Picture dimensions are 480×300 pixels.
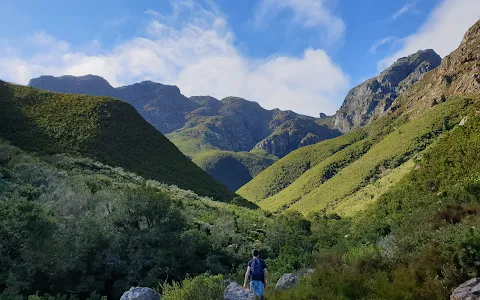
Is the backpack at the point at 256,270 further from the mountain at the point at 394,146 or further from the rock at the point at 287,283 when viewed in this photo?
the mountain at the point at 394,146

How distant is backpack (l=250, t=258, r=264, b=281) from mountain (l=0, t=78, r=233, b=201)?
41546 millimetres

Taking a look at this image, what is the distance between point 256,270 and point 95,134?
48.5 metres

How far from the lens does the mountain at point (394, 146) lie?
70125 mm

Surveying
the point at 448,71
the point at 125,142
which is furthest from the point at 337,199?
the point at 448,71

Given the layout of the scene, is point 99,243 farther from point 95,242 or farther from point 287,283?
point 287,283

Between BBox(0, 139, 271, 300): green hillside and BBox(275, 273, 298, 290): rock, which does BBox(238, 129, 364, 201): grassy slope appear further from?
BBox(275, 273, 298, 290): rock

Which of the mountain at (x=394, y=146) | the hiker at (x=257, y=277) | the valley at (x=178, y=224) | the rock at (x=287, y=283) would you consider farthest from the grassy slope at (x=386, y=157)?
the hiker at (x=257, y=277)

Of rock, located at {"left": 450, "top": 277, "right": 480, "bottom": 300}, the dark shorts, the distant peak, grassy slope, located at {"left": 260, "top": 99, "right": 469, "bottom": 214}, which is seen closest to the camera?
rock, located at {"left": 450, "top": 277, "right": 480, "bottom": 300}

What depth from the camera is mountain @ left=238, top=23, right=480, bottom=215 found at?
70125 mm

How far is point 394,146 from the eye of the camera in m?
80.7

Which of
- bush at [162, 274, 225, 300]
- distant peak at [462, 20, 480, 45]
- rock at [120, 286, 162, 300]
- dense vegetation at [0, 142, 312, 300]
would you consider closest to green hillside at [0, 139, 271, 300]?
dense vegetation at [0, 142, 312, 300]

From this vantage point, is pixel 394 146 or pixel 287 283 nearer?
pixel 287 283

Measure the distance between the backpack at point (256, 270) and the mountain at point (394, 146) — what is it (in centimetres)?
5071

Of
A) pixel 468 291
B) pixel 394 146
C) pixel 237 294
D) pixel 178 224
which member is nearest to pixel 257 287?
pixel 237 294
